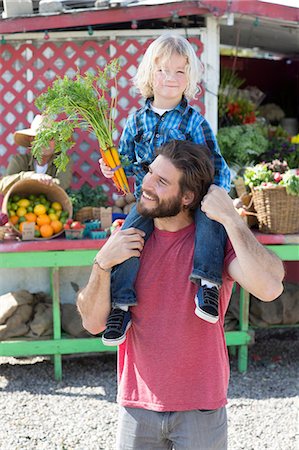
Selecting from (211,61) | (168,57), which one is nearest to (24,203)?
(211,61)

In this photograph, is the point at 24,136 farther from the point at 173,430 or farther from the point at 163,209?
the point at 173,430

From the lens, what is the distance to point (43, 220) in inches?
224

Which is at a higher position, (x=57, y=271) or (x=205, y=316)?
(x=205, y=316)

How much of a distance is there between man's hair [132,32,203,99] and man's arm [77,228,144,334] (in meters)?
1.22

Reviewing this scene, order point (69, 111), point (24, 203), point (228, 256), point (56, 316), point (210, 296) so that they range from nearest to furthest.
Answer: point (210, 296), point (228, 256), point (69, 111), point (24, 203), point (56, 316)

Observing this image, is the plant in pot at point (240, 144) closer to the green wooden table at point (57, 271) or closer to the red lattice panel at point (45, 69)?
the red lattice panel at point (45, 69)

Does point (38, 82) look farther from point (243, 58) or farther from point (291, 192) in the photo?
point (243, 58)

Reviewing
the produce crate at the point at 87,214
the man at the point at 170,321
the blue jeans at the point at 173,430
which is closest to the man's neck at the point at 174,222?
the man at the point at 170,321

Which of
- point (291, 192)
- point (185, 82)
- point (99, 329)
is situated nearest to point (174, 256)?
point (99, 329)

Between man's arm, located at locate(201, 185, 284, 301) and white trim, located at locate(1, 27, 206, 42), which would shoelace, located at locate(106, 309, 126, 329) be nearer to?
man's arm, located at locate(201, 185, 284, 301)

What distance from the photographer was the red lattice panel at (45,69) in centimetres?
653

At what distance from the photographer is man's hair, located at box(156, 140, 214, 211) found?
8.45 feet

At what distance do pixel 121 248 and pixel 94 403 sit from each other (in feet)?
10.5

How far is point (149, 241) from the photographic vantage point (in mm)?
2656
